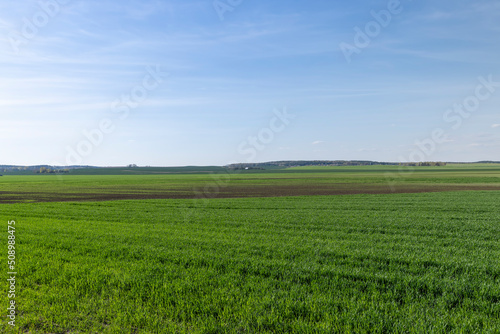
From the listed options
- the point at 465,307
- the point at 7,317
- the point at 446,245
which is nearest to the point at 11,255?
the point at 7,317

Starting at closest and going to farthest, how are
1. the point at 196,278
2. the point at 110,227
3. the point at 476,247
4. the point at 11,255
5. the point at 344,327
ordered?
the point at 344,327, the point at 196,278, the point at 11,255, the point at 476,247, the point at 110,227

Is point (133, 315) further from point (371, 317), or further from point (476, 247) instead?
point (476, 247)

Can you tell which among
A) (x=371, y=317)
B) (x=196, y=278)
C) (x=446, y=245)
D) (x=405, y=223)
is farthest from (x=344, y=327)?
(x=405, y=223)

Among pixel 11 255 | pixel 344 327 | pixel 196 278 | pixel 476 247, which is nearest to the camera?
pixel 344 327

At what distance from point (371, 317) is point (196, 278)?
4.92 meters

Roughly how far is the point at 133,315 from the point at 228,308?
2242mm

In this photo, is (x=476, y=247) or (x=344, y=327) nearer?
(x=344, y=327)

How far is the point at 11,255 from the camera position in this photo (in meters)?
12.1
